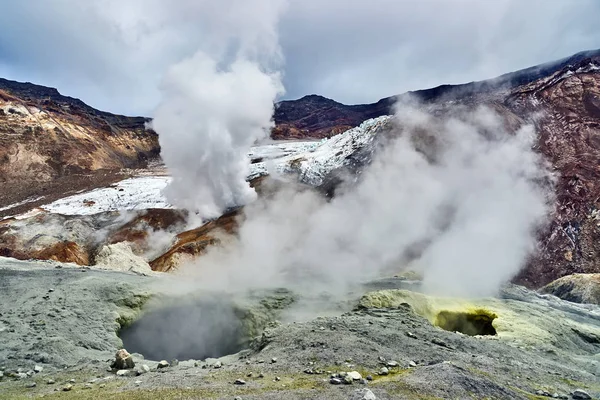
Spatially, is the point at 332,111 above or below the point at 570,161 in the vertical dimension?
above

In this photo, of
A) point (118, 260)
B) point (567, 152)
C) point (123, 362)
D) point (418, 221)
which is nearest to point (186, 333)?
point (123, 362)

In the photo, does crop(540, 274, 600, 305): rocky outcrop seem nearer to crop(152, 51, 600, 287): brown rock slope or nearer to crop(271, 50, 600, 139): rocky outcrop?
crop(152, 51, 600, 287): brown rock slope

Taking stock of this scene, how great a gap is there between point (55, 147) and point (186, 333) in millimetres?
80513

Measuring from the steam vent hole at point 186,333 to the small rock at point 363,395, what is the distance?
8.70m

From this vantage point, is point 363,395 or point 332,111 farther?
point 332,111

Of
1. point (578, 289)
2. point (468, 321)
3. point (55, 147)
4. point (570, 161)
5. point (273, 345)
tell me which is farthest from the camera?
point (55, 147)

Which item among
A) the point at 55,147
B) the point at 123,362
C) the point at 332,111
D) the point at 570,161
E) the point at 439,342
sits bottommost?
the point at 439,342

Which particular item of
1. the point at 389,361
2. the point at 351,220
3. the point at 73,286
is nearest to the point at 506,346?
the point at 389,361

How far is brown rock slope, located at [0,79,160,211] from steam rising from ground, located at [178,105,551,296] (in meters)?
40.9

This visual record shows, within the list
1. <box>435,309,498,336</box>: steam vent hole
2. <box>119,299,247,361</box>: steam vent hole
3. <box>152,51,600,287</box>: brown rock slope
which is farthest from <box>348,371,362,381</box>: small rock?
<box>152,51,600,287</box>: brown rock slope

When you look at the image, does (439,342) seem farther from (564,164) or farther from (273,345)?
(564,164)

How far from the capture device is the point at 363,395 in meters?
7.96

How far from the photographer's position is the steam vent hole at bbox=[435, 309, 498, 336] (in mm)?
18453

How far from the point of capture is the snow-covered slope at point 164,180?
54719 mm
